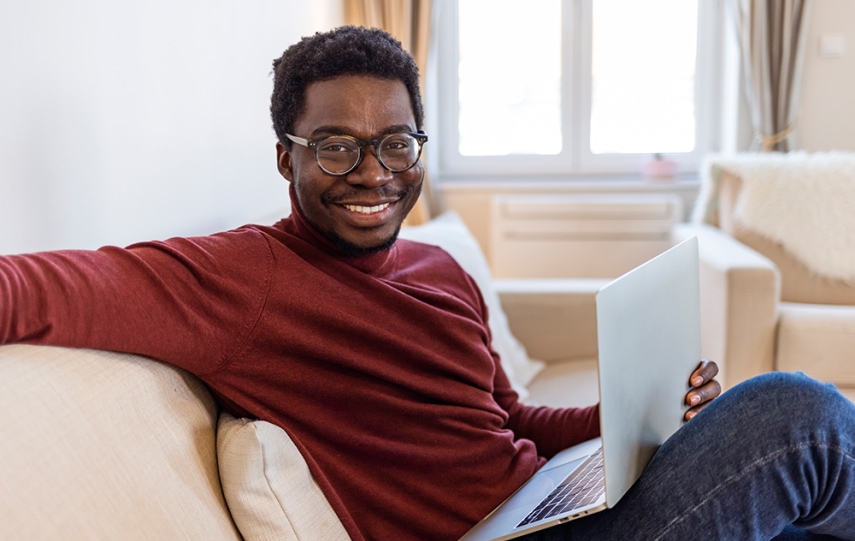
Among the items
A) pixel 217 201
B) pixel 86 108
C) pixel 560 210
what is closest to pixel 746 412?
pixel 86 108

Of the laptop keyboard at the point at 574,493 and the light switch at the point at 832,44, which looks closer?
the laptop keyboard at the point at 574,493

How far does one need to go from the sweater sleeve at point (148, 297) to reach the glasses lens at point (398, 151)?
0.20 metres

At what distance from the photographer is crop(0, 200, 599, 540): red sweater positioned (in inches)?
33.0

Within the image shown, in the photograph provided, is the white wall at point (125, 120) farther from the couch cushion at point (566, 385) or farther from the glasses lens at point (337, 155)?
the couch cushion at point (566, 385)

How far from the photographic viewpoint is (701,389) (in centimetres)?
119

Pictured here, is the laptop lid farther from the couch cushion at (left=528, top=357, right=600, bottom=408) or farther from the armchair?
the armchair

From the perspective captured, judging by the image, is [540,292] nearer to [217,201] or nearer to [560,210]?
[217,201]

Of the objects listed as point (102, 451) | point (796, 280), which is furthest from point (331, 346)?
point (796, 280)

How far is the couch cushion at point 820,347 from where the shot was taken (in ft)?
7.52

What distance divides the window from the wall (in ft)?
1.29

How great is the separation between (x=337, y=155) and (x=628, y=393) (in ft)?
1.55

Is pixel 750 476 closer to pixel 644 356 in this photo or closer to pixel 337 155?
pixel 644 356

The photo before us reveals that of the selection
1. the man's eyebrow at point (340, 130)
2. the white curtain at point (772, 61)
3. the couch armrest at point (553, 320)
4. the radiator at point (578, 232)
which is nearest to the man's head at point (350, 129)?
the man's eyebrow at point (340, 130)

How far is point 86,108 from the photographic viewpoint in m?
1.15
